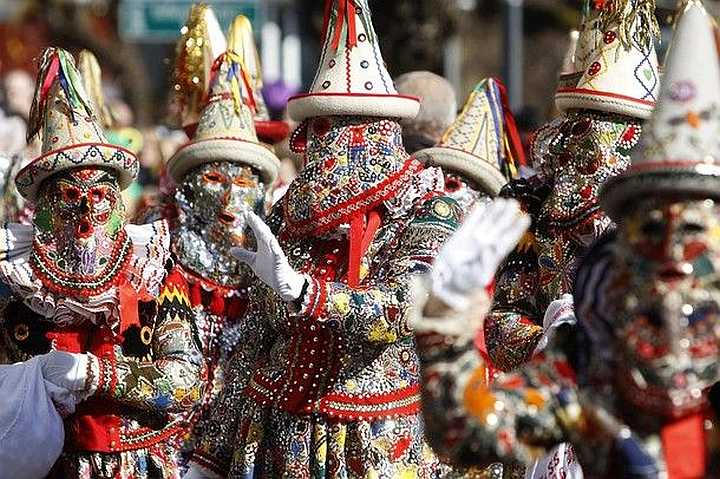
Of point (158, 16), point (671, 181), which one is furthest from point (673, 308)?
point (158, 16)

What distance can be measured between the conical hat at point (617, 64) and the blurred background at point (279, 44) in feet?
6.60

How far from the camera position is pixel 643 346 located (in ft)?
13.8

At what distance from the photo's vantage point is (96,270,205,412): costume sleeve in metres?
6.30

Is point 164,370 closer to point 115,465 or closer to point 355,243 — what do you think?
point 115,465

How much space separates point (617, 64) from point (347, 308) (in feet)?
5.03

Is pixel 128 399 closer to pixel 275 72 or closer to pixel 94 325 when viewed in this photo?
pixel 94 325

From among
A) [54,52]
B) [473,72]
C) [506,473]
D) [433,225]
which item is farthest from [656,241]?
[473,72]

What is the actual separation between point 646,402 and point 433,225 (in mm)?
1917

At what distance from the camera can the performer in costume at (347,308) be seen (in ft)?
19.5

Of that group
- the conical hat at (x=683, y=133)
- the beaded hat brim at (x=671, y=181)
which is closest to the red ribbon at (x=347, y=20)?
the conical hat at (x=683, y=133)

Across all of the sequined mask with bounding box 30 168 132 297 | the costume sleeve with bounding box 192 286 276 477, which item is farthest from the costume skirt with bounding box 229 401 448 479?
the sequined mask with bounding box 30 168 132 297

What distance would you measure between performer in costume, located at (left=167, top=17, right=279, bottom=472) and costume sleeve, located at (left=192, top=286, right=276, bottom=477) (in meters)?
1.41

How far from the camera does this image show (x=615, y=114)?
6586 millimetres

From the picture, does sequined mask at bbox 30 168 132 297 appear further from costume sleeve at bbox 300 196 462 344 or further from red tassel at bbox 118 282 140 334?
costume sleeve at bbox 300 196 462 344
